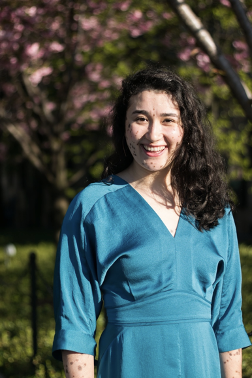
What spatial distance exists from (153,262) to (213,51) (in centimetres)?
166

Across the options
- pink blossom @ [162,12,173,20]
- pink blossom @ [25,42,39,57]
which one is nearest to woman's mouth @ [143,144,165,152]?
pink blossom @ [25,42,39,57]

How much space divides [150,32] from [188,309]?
16.1 feet

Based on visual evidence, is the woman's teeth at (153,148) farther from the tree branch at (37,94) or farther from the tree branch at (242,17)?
the tree branch at (37,94)

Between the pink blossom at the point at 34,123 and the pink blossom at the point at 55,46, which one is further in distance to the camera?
the pink blossom at the point at 34,123

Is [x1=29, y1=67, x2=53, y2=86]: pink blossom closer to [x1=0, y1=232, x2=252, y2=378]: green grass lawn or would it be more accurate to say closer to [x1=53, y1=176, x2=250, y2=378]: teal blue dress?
[x1=0, y1=232, x2=252, y2=378]: green grass lawn

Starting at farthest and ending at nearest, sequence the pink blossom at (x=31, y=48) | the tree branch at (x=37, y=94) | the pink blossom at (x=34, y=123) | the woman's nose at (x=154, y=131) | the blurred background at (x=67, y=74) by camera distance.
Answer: the pink blossom at (x=34, y=123) < the tree branch at (x=37, y=94) < the pink blossom at (x=31, y=48) < the blurred background at (x=67, y=74) < the woman's nose at (x=154, y=131)

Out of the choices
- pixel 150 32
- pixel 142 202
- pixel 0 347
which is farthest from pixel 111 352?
pixel 150 32

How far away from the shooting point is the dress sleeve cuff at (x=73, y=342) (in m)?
1.52

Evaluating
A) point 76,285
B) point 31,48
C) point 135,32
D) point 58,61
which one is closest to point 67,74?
point 58,61

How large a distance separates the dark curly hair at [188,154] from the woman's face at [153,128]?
4 cm

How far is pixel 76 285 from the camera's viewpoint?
5.15 feet

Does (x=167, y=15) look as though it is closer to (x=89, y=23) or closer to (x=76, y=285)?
(x=89, y=23)

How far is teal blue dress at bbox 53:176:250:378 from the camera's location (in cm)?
154

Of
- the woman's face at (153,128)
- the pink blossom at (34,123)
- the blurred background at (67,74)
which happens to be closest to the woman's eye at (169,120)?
the woman's face at (153,128)
